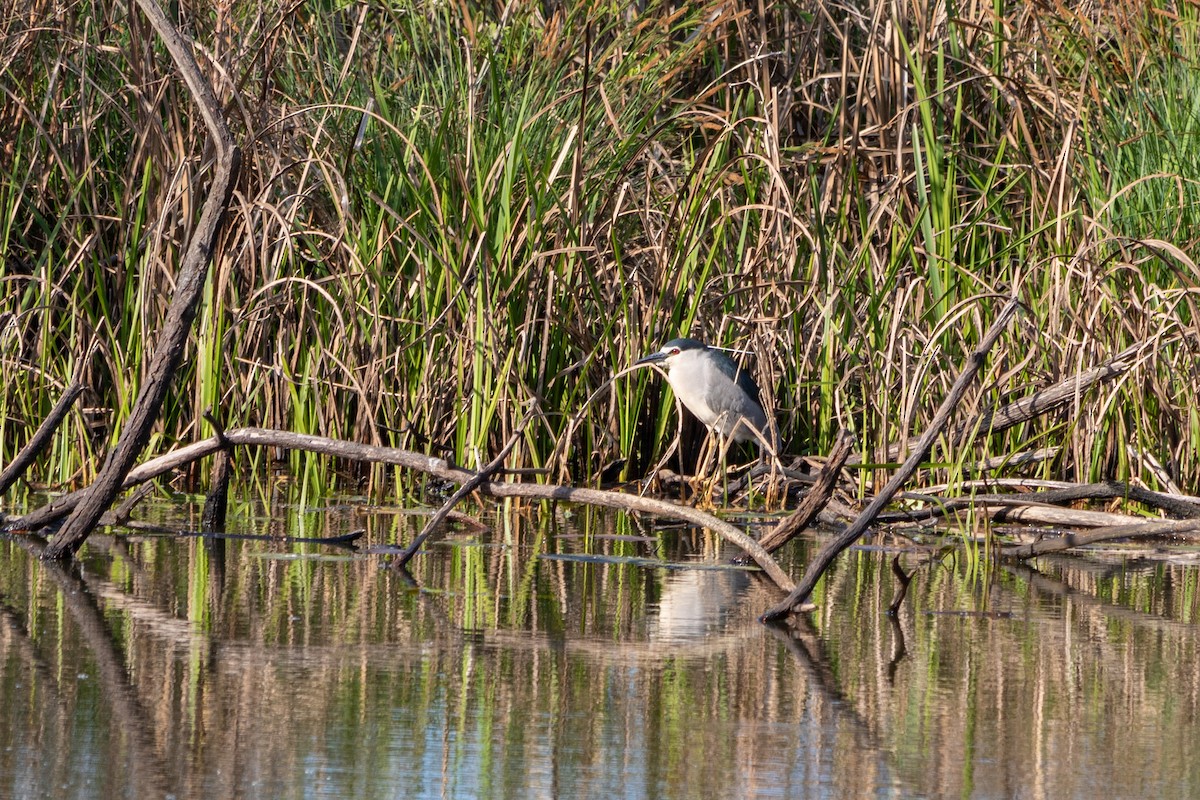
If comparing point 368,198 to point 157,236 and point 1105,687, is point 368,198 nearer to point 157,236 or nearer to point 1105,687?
point 157,236

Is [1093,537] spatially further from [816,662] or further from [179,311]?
[179,311]

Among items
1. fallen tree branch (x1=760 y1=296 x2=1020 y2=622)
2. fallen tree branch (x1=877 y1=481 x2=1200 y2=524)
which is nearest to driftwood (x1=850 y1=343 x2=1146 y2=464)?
fallen tree branch (x1=877 y1=481 x2=1200 y2=524)

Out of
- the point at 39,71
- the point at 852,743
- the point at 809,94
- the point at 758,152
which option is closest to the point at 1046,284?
the point at 758,152

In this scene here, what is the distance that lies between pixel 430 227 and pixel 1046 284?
221cm

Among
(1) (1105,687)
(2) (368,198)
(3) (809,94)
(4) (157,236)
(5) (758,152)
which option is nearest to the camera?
(1) (1105,687)

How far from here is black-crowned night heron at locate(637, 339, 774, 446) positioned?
5.82 metres

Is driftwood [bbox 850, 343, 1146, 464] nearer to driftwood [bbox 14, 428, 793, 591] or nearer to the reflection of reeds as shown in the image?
the reflection of reeds

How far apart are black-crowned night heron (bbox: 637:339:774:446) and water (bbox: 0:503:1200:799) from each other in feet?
3.53

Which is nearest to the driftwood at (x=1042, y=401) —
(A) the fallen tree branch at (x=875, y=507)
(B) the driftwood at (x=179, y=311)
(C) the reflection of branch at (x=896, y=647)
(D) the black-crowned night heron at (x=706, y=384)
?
(D) the black-crowned night heron at (x=706, y=384)

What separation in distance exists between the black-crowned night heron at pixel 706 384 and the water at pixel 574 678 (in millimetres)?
1076

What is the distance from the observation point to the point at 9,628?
11.5ft

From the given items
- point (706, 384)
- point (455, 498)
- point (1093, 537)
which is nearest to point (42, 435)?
point (455, 498)

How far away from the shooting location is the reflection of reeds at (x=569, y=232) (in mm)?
5758

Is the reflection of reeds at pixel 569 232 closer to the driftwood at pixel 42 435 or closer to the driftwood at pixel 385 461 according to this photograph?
the driftwood at pixel 42 435
